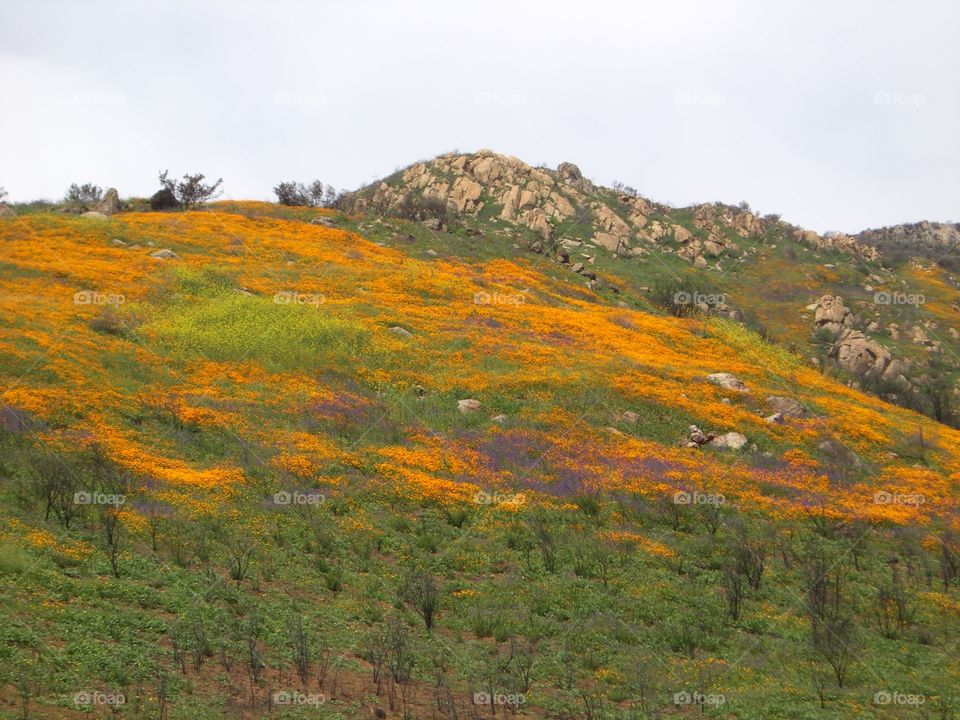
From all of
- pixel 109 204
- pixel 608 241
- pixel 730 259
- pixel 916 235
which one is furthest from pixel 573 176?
pixel 916 235

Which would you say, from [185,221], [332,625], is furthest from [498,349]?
[185,221]

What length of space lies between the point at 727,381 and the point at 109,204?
1934 inches

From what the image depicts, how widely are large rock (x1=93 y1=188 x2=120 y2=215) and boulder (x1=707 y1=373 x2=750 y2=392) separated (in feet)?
155

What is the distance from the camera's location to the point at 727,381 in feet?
118

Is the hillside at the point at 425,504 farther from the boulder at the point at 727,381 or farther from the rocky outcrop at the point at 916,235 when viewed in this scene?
the rocky outcrop at the point at 916,235

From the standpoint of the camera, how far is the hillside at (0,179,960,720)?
39.6 ft

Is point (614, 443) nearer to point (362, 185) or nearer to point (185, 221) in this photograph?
point (185, 221)

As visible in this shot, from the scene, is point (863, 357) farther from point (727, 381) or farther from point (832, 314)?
point (727, 381)

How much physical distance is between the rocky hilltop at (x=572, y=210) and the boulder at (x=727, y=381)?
1577 inches

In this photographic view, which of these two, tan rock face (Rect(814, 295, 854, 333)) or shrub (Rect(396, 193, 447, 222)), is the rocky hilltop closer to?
shrub (Rect(396, 193, 447, 222))

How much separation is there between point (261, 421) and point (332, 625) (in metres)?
12.5

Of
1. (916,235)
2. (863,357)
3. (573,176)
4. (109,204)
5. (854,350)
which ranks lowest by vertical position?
(863,357)

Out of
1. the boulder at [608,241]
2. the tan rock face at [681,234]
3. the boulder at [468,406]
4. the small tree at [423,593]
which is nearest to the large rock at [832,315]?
the tan rock face at [681,234]

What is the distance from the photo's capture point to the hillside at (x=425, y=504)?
1207 centimetres
